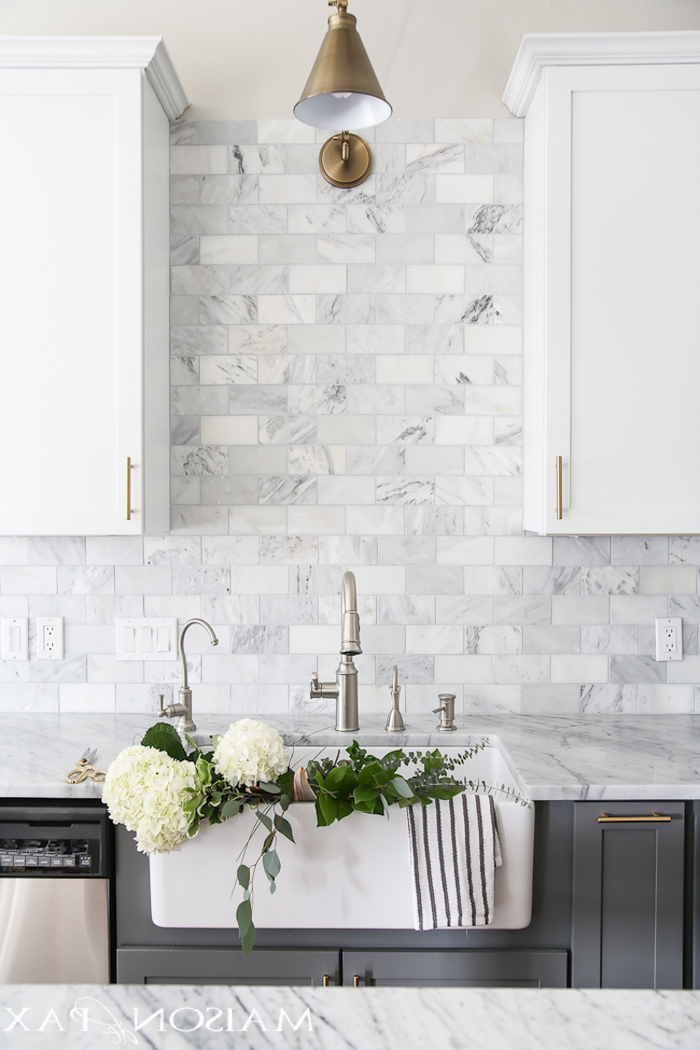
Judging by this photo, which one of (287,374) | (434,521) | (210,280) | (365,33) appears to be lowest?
(434,521)

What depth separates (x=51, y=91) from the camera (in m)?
1.74

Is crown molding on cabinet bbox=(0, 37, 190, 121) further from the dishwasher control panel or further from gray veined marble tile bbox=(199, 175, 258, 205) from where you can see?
the dishwasher control panel

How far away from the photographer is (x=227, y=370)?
81.0 inches

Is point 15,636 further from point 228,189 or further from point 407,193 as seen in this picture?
point 407,193

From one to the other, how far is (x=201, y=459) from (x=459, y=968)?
1.40m

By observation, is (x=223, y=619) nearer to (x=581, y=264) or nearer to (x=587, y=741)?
(x=587, y=741)

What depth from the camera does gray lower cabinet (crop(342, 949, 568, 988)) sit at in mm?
1473

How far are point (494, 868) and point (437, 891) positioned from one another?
0.12 metres

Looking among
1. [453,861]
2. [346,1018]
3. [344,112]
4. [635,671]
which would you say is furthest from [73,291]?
[635,671]

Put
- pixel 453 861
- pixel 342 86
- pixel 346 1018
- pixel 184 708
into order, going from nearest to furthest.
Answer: pixel 346 1018
pixel 342 86
pixel 453 861
pixel 184 708

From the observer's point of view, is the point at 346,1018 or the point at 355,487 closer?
the point at 346,1018

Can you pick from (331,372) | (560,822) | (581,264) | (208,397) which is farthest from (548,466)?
(208,397)

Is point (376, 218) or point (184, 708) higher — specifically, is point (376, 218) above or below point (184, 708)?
above

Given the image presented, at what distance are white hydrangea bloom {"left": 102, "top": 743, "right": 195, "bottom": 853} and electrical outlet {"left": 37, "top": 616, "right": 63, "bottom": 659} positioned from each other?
0.81 meters
